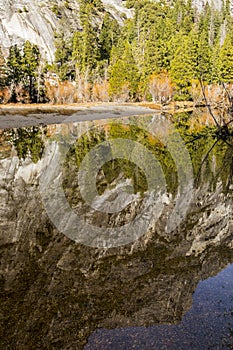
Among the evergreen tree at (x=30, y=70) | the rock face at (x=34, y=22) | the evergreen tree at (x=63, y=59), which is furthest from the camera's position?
the rock face at (x=34, y=22)

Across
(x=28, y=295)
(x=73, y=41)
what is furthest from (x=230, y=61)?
(x=28, y=295)

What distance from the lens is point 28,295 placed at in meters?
5.25

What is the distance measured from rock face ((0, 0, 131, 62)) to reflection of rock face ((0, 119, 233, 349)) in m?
69.6

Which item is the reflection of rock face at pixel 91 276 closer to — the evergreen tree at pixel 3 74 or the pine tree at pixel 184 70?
the evergreen tree at pixel 3 74

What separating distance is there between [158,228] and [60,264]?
99.0 inches

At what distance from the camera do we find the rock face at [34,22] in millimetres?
Result: 74562

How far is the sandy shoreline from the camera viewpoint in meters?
34.4

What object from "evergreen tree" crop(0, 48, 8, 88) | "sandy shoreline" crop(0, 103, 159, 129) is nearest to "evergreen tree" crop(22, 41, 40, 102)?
"evergreen tree" crop(0, 48, 8, 88)

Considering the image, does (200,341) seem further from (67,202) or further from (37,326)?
(67,202)

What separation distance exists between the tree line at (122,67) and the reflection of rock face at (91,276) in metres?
38.6

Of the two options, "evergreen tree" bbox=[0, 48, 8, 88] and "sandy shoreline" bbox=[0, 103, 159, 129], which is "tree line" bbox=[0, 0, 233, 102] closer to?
"evergreen tree" bbox=[0, 48, 8, 88]

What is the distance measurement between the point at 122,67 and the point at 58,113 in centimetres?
2126

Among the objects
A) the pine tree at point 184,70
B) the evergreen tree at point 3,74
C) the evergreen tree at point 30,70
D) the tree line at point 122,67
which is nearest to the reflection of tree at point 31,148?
the tree line at point 122,67

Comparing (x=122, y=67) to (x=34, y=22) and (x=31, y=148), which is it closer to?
(x=34, y=22)
